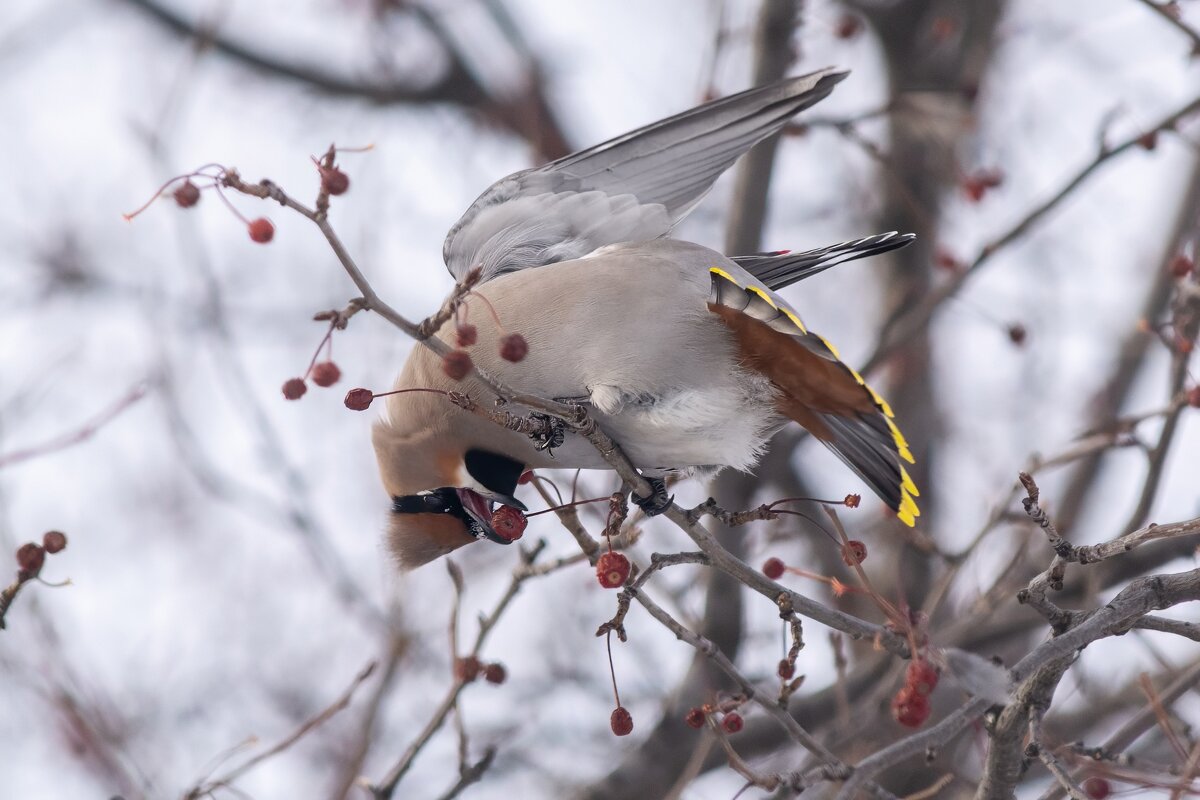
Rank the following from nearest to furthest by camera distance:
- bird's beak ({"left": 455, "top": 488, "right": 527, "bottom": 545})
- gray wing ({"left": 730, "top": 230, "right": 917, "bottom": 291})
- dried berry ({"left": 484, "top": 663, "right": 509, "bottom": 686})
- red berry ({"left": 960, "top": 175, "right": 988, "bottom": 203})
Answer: dried berry ({"left": 484, "top": 663, "right": 509, "bottom": 686}) < bird's beak ({"left": 455, "top": 488, "right": 527, "bottom": 545}) < gray wing ({"left": 730, "top": 230, "right": 917, "bottom": 291}) < red berry ({"left": 960, "top": 175, "right": 988, "bottom": 203})

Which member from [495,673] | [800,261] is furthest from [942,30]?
[495,673]

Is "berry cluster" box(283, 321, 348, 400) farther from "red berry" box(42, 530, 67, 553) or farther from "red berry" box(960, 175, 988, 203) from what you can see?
"red berry" box(960, 175, 988, 203)

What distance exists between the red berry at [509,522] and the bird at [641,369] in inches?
7.9

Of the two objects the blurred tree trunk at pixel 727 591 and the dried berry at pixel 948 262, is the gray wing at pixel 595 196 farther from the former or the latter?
the dried berry at pixel 948 262

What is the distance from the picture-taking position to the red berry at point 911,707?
273 cm

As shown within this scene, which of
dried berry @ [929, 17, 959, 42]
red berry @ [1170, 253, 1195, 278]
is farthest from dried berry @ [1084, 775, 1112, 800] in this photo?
dried berry @ [929, 17, 959, 42]

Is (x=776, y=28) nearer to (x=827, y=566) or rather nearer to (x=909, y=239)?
(x=909, y=239)

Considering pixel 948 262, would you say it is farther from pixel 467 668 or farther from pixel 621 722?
pixel 621 722

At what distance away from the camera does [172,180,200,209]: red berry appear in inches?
112

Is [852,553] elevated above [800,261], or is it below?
below

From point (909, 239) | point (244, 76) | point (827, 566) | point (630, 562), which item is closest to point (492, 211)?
point (909, 239)

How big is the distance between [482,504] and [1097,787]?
174 centimetres

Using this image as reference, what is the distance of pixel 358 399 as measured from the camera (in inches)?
108

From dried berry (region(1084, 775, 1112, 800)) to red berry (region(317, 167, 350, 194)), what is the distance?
6.73 feet
